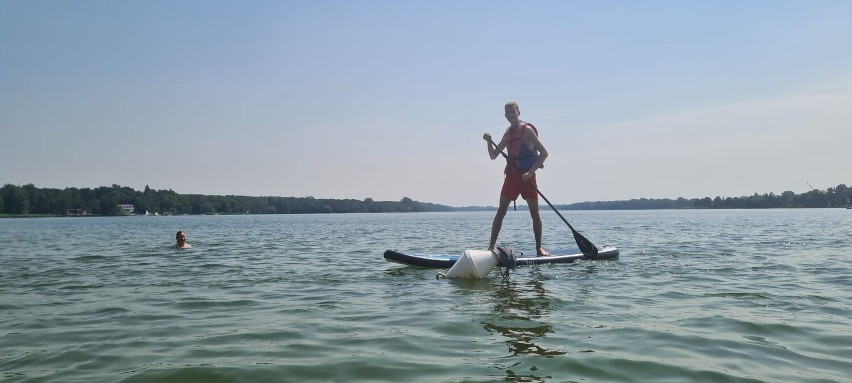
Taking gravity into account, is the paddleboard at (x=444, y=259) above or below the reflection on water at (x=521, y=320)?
above

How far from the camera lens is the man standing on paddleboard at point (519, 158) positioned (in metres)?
9.74

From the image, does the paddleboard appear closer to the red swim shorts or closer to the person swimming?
the red swim shorts

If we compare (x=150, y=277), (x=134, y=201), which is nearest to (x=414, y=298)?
(x=150, y=277)

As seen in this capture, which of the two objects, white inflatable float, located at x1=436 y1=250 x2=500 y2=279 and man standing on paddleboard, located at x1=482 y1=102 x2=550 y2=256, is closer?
white inflatable float, located at x1=436 y1=250 x2=500 y2=279

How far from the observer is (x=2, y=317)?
5.82 m

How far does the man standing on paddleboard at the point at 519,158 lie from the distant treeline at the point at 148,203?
451ft

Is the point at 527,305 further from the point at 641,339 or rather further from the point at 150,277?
the point at 150,277

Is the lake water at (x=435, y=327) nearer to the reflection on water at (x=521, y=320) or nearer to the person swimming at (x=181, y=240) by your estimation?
the reflection on water at (x=521, y=320)

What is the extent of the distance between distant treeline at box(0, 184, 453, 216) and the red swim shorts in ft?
451

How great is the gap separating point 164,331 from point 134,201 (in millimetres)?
151409

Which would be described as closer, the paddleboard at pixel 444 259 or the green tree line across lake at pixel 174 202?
the paddleboard at pixel 444 259

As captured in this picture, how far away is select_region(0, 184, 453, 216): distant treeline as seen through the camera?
125 m

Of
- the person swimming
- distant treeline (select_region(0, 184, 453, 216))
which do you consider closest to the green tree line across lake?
distant treeline (select_region(0, 184, 453, 216))

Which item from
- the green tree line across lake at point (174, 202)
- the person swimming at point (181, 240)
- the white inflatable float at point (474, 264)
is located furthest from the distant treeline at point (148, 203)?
the white inflatable float at point (474, 264)
